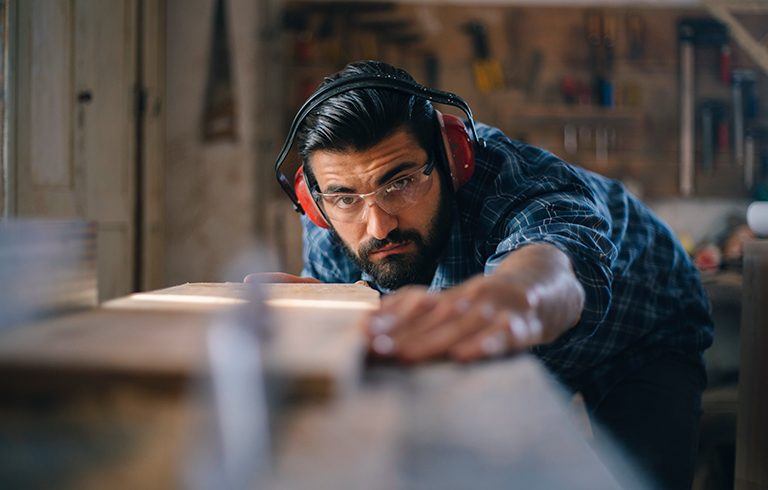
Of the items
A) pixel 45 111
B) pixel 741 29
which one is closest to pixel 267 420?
pixel 45 111

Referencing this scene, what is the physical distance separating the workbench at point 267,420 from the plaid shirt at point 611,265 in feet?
2.16

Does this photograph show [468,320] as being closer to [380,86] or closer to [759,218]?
[380,86]

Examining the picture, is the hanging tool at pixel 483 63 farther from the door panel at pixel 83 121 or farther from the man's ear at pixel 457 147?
the man's ear at pixel 457 147

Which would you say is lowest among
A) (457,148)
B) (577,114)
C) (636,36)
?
(457,148)

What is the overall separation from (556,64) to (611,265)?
9.55 feet

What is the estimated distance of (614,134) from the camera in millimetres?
3541

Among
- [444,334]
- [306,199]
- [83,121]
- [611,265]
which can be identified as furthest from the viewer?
[83,121]

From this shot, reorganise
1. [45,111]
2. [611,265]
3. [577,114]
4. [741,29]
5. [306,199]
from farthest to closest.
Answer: [577,114], [741,29], [45,111], [306,199], [611,265]

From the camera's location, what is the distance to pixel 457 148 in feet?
4.05

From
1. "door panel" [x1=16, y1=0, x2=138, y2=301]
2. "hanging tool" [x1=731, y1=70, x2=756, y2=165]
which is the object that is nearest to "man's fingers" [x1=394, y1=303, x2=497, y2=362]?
"door panel" [x1=16, y1=0, x2=138, y2=301]

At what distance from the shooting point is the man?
1118mm

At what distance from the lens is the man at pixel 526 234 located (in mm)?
1118

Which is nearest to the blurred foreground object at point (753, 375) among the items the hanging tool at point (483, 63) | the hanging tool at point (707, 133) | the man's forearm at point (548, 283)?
the man's forearm at point (548, 283)

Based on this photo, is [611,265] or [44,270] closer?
[44,270]
